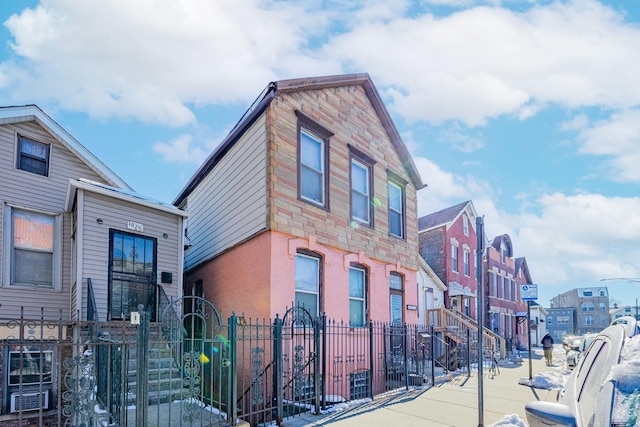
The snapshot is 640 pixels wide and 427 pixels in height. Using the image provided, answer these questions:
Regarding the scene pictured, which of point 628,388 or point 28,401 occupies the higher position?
point 628,388

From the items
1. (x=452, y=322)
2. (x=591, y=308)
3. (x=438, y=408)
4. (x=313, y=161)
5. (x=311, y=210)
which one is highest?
(x=313, y=161)

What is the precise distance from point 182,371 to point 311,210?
4914 millimetres

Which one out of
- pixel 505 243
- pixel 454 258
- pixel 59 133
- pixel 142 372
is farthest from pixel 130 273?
pixel 505 243

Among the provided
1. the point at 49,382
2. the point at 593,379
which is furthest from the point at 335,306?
the point at 593,379

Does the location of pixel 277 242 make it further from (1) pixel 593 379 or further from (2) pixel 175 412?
(1) pixel 593 379

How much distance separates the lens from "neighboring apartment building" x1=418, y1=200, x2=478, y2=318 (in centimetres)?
2594

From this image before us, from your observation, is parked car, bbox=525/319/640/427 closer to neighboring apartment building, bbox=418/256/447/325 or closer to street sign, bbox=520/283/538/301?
street sign, bbox=520/283/538/301

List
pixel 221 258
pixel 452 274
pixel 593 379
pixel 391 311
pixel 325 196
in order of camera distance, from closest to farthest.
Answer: pixel 593 379
pixel 325 196
pixel 221 258
pixel 391 311
pixel 452 274

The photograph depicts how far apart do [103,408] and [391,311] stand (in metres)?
8.75

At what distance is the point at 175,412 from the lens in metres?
8.11

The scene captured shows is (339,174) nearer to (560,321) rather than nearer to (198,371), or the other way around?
(198,371)

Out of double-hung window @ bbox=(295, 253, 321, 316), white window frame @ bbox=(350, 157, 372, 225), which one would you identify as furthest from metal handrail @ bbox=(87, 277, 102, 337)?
white window frame @ bbox=(350, 157, 372, 225)

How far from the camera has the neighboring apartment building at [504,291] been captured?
3259 cm

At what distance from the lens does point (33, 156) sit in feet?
40.0
